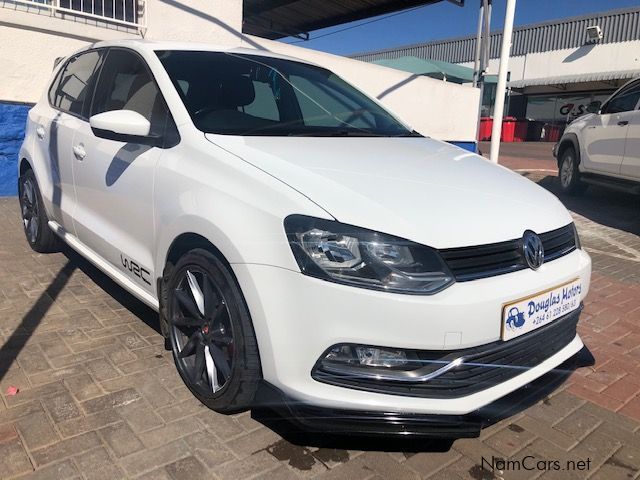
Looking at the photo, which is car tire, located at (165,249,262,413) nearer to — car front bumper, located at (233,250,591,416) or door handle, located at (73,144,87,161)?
car front bumper, located at (233,250,591,416)

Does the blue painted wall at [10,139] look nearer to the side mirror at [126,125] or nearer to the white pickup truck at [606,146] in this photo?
the side mirror at [126,125]

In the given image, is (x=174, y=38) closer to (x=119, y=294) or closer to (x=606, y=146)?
(x=119, y=294)

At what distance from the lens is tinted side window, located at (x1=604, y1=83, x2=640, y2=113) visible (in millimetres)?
7159

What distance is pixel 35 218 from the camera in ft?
14.8

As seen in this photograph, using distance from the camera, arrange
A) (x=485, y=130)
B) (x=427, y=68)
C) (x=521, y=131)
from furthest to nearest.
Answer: (x=521, y=131)
(x=485, y=130)
(x=427, y=68)

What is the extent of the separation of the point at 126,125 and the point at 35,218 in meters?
2.43

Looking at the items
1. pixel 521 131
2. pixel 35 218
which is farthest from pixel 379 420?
pixel 521 131

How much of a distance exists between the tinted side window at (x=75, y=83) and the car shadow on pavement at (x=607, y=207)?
6.41 meters

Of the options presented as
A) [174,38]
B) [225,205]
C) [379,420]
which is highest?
[174,38]

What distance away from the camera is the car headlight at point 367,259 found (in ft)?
6.23

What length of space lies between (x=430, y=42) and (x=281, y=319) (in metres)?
41.6

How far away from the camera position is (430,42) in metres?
39.9

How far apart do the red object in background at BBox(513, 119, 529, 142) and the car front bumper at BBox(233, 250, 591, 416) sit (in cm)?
3033

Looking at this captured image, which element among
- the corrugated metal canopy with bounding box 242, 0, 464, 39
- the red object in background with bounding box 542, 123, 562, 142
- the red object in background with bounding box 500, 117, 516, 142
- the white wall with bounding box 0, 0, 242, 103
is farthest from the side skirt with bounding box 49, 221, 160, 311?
the red object in background with bounding box 542, 123, 562, 142
